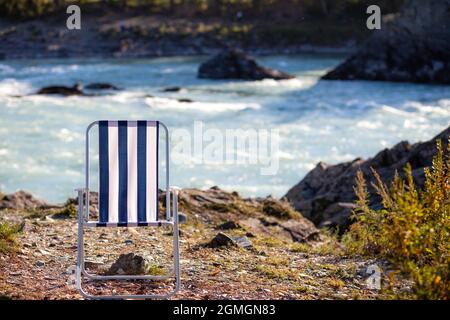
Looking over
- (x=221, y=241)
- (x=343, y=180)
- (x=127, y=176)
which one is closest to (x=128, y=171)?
(x=127, y=176)

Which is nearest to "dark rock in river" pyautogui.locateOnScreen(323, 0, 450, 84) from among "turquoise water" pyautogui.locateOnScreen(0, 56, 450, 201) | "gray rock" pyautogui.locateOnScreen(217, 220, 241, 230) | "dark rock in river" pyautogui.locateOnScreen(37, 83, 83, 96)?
"turquoise water" pyautogui.locateOnScreen(0, 56, 450, 201)

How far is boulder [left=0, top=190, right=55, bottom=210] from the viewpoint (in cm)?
1011

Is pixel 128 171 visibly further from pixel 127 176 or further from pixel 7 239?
pixel 7 239

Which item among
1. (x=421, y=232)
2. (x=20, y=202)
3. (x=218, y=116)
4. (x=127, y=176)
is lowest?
(x=218, y=116)

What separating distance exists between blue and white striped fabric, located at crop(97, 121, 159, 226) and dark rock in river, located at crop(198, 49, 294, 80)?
99.4ft

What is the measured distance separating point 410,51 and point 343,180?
26519mm

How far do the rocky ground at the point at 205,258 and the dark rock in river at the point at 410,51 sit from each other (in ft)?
88.3

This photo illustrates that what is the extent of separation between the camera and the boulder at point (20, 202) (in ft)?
33.2

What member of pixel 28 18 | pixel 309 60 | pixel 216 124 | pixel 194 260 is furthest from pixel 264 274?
pixel 28 18

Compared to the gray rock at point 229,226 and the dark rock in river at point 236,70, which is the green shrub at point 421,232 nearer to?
the gray rock at point 229,226

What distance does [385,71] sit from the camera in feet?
120

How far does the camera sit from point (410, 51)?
37.5 metres

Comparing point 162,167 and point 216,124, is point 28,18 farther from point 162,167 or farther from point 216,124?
point 162,167
